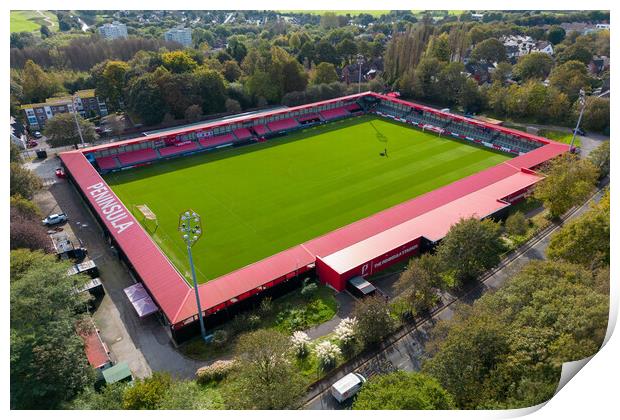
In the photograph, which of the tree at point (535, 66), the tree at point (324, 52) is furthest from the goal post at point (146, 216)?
the tree at point (535, 66)

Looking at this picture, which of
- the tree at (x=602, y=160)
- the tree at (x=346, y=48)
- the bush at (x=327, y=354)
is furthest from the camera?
the tree at (x=346, y=48)

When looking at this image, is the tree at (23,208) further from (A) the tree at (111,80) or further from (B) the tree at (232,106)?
(B) the tree at (232,106)

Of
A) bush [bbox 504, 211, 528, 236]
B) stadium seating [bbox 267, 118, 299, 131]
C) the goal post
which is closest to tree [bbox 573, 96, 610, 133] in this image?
bush [bbox 504, 211, 528, 236]

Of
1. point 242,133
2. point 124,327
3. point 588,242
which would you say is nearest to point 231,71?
point 242,133

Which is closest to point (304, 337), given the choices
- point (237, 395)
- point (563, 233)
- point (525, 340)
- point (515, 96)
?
point (237, 395)

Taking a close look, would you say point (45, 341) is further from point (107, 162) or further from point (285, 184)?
point (107, 162)
